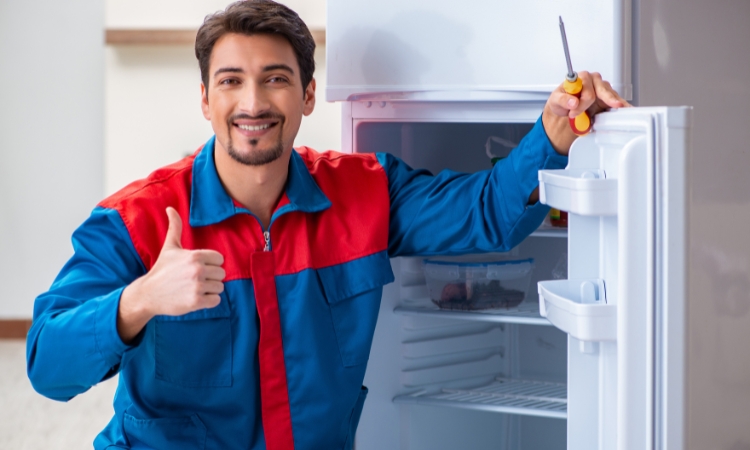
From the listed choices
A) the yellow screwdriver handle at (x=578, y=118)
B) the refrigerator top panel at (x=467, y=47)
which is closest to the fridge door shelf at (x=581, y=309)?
the yellow screwdriver handle at (x=578, y=118)

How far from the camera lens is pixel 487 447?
2205 mm

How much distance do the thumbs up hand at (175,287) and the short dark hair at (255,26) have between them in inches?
20.2

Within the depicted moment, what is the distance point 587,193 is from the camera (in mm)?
1077

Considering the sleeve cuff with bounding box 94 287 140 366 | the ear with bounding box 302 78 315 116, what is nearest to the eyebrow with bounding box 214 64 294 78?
the ear with bounding box 302 78 315 116

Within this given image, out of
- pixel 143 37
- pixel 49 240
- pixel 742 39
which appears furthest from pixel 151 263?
pixel 49 240

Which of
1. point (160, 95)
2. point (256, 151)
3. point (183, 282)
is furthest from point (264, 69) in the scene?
point (160, 95)

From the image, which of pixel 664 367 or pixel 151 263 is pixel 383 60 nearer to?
pixel 151 263

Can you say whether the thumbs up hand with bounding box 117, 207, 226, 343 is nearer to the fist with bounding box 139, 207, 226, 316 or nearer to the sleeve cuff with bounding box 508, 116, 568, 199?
the fist with bounding box 139, 207, 226, 316

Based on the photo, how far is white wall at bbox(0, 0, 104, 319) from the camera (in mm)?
4730

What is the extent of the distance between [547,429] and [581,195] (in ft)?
4.18

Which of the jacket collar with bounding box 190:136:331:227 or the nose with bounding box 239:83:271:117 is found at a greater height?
the nose with bounding box 239:83:271:117

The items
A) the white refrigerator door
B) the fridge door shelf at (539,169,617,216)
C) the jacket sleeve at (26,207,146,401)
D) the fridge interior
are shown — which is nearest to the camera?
the white refrigerator door

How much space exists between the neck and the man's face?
3 cm

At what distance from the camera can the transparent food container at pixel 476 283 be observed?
1.92 m
